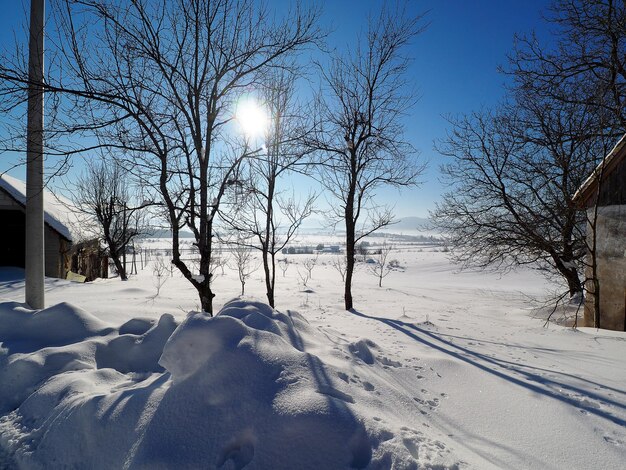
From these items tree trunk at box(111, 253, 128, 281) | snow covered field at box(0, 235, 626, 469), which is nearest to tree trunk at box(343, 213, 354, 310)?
snow covered field at box(0, 235, 626, 469)

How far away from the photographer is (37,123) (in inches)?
172

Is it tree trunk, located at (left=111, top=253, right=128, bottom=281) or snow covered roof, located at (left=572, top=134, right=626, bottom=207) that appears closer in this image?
snow covered roof, located at (left=572, top=134, right=626, bottom=207)

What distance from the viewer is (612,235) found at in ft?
23.2

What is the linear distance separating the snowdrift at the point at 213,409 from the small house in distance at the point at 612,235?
7.05 meters

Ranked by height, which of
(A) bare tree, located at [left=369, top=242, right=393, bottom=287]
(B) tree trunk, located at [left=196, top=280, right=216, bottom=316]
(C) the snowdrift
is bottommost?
(A) bare tree, located at [left=369, top=242, right=393, bottom=287]

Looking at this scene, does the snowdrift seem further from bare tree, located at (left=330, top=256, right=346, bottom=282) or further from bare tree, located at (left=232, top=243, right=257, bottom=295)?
bare tree, located at (left=330, top=256, right=346, bottom=282)

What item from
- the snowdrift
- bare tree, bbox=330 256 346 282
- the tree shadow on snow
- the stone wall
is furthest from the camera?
bare tree, bbox=330 256 346 282

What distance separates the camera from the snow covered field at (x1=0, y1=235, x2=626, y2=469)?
1.88 metres

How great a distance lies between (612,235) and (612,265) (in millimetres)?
690

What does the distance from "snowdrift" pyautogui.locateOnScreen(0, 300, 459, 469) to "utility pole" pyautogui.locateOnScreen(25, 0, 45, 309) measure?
171 centimetres

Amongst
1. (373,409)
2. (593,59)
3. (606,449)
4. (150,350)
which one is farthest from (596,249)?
(150,350)

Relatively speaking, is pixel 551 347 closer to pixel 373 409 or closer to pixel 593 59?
pixel 373 409

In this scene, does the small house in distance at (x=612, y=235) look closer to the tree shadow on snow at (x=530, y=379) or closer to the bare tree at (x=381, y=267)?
the tree shadow on snow at (x=530, y=379)

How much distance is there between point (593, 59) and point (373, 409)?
33.3 ft
